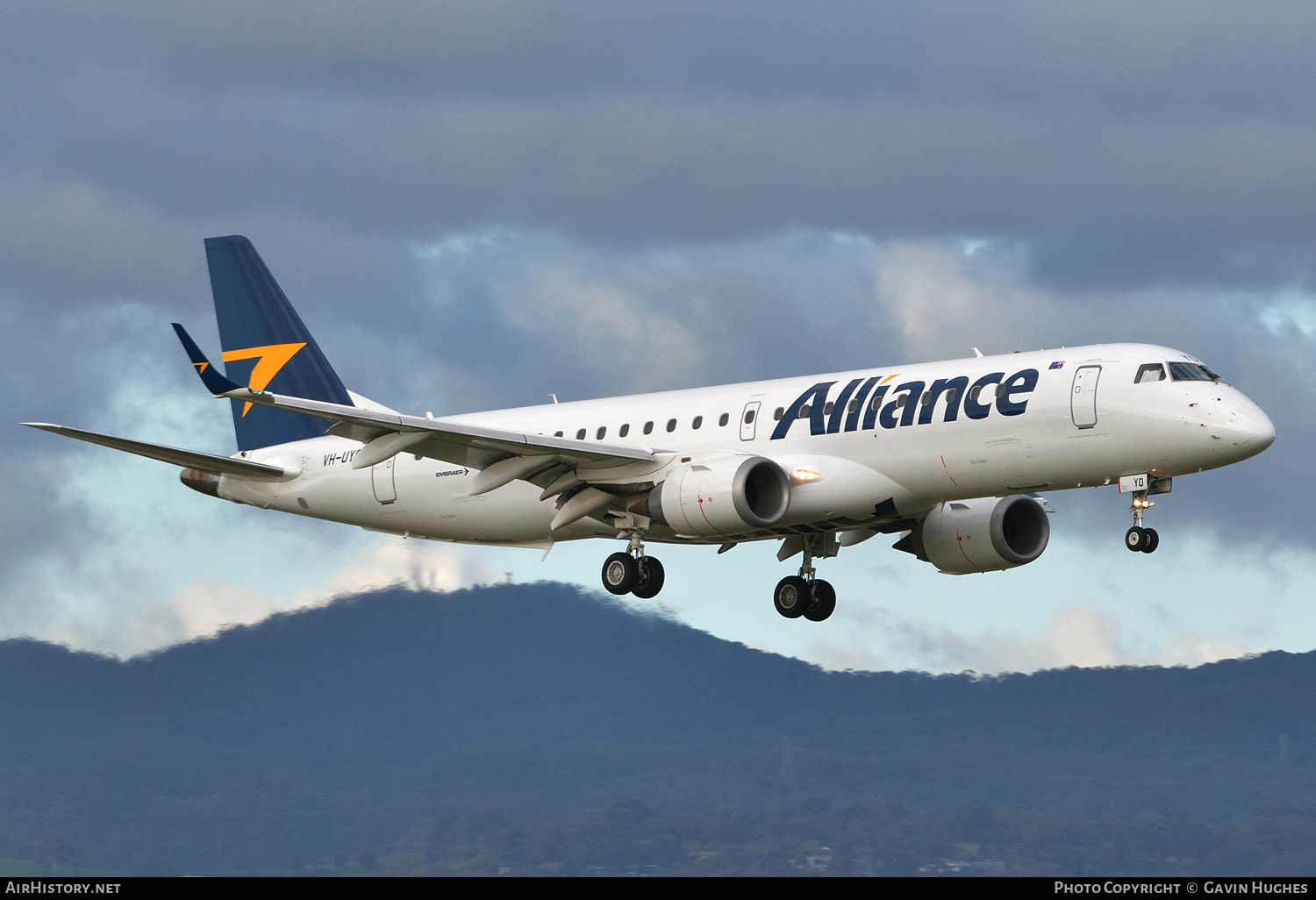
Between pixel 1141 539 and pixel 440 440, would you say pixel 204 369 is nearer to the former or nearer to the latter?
pixel 440 440

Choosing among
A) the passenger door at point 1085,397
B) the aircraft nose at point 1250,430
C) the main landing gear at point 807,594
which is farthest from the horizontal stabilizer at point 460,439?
the aircraft nose at point 1250,430

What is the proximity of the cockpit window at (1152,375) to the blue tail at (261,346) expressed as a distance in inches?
915

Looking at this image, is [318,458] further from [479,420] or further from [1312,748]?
[1312,748]

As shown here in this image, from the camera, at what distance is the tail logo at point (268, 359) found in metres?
53.5

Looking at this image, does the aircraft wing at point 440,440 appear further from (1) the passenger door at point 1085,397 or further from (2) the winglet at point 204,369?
(1) the passenger door at point 1085,397

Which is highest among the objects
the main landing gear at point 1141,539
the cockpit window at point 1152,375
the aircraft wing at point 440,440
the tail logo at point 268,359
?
the tail logo at point 268,359

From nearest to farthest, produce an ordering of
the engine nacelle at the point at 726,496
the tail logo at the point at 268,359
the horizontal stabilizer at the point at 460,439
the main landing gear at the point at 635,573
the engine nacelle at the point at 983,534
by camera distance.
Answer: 1. the horizontal stabilizer at the point at 460,439
2. the engine nacelle at the point at 726,496
3. the main landing gear at the point at 635,573
4. the engine nacelle at the point at 983,534
5. the tail logo at the point at 268,359

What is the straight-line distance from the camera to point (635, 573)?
4475cm

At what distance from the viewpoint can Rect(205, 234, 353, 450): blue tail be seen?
52344mm

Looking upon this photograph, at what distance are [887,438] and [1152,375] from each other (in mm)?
5875

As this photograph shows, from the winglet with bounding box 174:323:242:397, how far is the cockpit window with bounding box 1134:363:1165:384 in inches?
748

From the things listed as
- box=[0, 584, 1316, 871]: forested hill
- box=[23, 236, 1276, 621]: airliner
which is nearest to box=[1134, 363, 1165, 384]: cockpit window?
box=[23, 236, 1276, 621]: airliner

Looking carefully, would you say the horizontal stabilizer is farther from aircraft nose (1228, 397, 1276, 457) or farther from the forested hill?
the forested hill

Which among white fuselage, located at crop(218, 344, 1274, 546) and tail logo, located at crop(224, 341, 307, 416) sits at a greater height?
tail logo, located at crop(224, 341, 307, 416)
